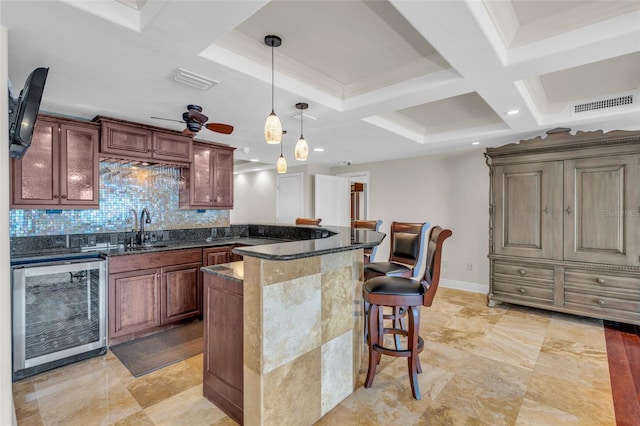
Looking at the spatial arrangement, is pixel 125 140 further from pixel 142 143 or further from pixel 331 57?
pixel 331 57

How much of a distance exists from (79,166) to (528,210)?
5106 mm

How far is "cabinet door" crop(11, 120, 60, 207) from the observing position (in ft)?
9.06

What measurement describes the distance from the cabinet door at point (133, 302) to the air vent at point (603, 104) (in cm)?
488

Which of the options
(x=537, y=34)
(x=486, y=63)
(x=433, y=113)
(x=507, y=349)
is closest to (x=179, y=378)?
(x=507, y=349)

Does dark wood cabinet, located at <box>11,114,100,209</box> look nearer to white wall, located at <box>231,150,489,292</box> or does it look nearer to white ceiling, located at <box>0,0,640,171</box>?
white ceiling, located at <box>0,0,640,171</box>

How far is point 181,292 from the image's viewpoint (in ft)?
11.1

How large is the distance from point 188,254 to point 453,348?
290 cm

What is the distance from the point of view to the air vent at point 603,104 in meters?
3.13

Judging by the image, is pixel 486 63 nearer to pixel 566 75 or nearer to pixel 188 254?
pixel 566 75

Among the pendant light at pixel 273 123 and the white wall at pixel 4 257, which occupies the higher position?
the pendant light at pixel 273 123

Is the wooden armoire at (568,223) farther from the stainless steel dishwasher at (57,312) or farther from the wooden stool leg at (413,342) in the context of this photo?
the stainless steel dishwasher at (57,312)

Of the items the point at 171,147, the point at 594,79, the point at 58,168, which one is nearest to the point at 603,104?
the point at 594,79

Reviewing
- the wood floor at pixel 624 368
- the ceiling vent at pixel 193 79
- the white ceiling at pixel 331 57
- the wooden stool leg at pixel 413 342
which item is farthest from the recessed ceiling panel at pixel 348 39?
the wood floor at pixel 624 368

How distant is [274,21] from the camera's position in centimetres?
195
